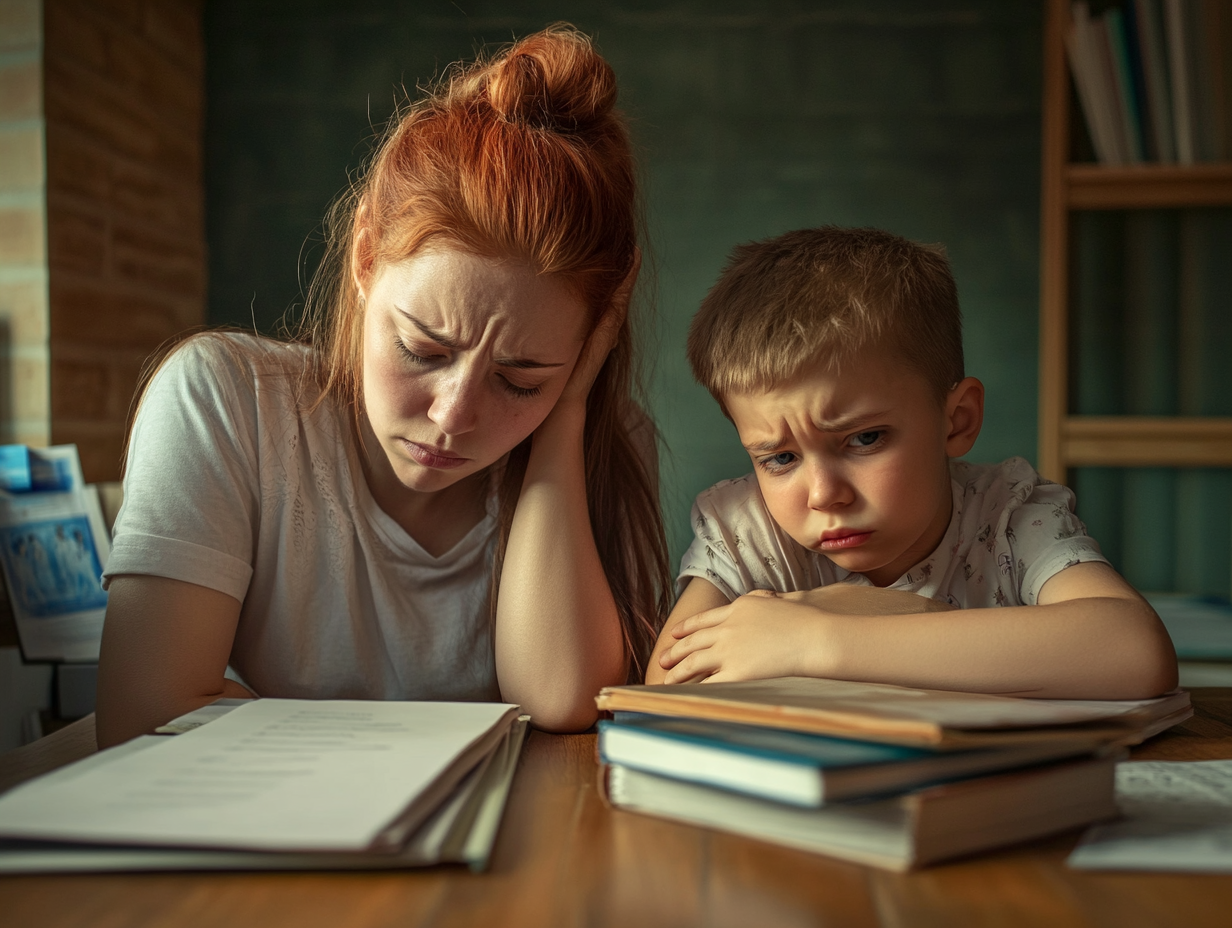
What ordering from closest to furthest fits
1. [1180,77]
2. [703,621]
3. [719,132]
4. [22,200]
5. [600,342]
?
[703,621] < [600,342] < [22,200] < [1180,77] < [719,132]

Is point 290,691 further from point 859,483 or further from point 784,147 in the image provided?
point 784,147

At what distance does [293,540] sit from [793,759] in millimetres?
707

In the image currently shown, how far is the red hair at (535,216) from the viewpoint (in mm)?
936

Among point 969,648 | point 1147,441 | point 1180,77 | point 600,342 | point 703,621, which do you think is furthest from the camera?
point 1147,441

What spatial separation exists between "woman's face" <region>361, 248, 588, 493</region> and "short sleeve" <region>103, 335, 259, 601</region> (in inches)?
5.8

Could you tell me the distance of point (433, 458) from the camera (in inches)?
38.1

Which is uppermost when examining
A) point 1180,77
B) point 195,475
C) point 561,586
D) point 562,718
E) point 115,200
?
point 1180,77

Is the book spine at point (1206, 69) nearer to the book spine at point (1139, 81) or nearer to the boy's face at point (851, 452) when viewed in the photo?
the book spine at point (1139, 81)

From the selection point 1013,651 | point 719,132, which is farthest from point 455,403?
point 719,132

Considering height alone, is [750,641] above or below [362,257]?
below

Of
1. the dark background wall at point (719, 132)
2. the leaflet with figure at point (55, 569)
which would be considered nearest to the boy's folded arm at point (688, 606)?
the leaflet with figure at point (55, 569)

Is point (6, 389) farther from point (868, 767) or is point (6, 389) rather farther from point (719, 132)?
point (868, 767)

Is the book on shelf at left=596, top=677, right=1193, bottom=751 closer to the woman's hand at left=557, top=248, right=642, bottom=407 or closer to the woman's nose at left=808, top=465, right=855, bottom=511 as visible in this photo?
the woman's nose at left=808, top=465, right=855, bottom=511

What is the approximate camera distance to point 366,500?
3.65 ft
